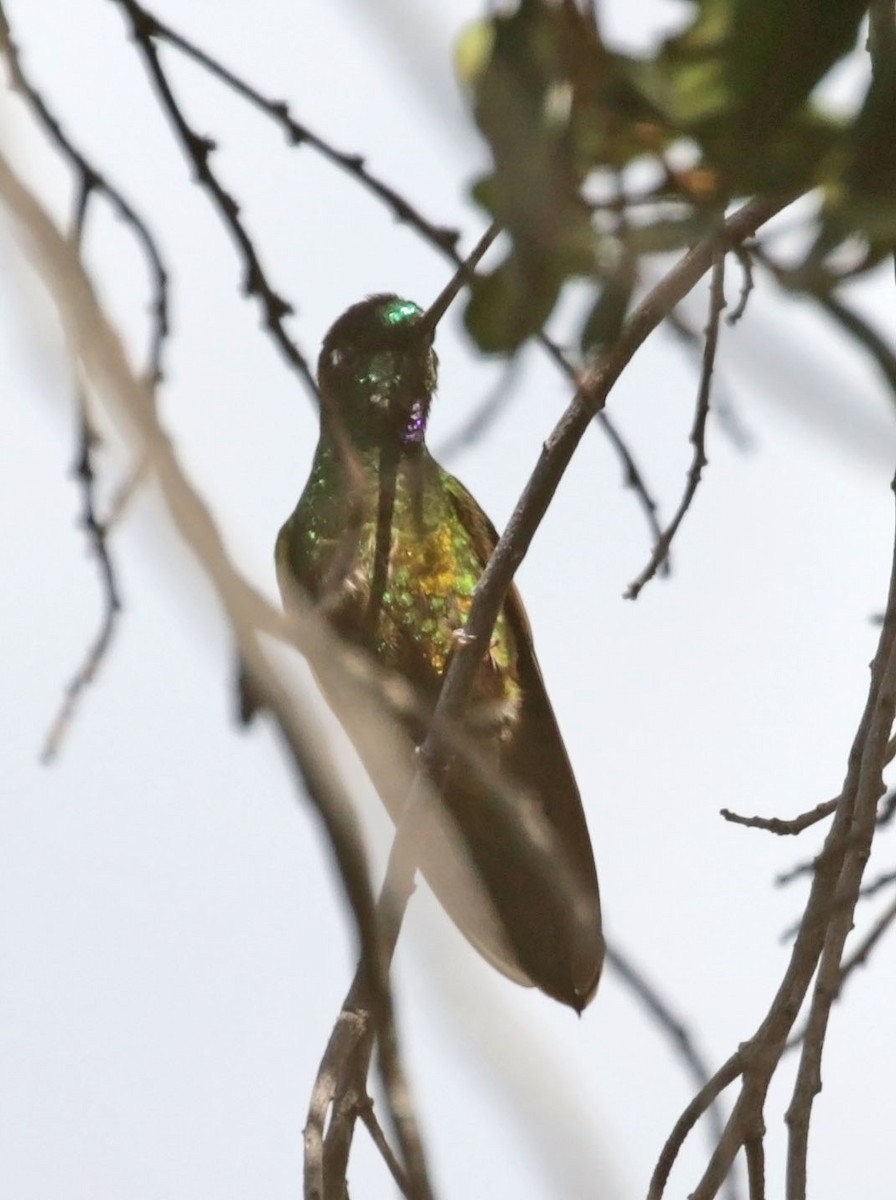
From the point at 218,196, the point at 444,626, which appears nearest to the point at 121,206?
the point at 218,196

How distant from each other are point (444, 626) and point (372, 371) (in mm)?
751

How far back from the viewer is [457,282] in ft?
6.54

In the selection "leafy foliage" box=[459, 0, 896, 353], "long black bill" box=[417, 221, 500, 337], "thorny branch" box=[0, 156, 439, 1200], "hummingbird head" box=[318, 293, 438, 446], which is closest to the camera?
"thorny branch" box=[0, 156, 439, 1200]

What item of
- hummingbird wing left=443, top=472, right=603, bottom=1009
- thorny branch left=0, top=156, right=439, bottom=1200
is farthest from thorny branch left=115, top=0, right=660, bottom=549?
hummingbird wing left=443, top=472, right=603, bottom=1009

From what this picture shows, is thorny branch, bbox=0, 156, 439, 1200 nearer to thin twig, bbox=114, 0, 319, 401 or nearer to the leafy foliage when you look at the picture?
the leafy foliage

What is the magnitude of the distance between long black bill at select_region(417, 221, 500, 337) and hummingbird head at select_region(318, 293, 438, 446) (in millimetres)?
1867

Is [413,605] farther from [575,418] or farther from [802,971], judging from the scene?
[802,971]

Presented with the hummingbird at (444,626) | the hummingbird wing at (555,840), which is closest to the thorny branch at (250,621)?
the hummingbird at (444,626)

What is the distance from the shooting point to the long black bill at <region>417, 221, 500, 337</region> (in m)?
1.72

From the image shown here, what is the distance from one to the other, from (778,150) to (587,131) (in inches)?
6.1


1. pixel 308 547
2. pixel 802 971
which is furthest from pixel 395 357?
pixel 802 971

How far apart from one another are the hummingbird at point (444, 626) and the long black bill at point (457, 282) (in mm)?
1621

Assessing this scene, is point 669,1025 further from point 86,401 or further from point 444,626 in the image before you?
point 444,626

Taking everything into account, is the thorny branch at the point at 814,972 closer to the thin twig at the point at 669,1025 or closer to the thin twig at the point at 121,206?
the thin twig at the point at 669,1025
